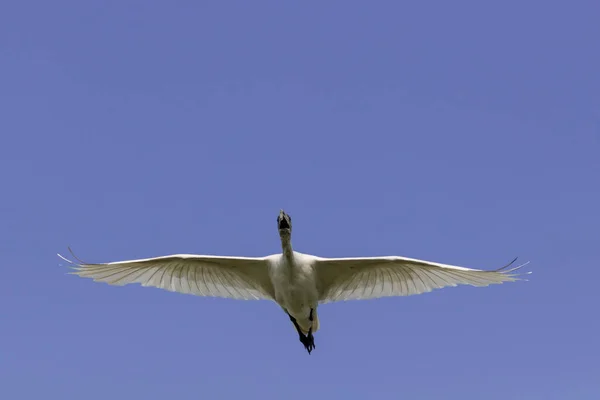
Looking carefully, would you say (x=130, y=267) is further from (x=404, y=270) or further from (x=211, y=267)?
(x=404, y=270)

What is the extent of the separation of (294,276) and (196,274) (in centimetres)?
349

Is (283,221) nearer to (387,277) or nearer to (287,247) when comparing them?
(287,247)

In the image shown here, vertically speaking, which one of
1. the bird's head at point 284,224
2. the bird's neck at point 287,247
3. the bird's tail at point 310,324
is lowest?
the bird's tail at point 310,324

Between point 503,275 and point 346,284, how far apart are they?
16.1 feet

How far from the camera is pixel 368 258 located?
108 feet

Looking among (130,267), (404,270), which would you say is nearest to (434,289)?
(404,270)

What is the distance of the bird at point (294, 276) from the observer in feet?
108

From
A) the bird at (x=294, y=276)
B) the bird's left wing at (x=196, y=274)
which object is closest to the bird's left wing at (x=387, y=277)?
the bird at (x=294, y=276)

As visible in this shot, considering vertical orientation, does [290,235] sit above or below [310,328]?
above

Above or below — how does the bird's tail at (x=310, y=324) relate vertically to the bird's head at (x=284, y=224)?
below

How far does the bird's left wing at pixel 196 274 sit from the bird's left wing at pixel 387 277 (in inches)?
77.3

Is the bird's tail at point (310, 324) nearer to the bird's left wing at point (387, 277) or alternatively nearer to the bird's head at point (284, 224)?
the bird's left wing at point (387, 277)

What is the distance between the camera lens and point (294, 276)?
108ft

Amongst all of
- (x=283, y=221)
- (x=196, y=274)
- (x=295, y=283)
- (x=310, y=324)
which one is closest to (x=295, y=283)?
(x=295, y=283)
